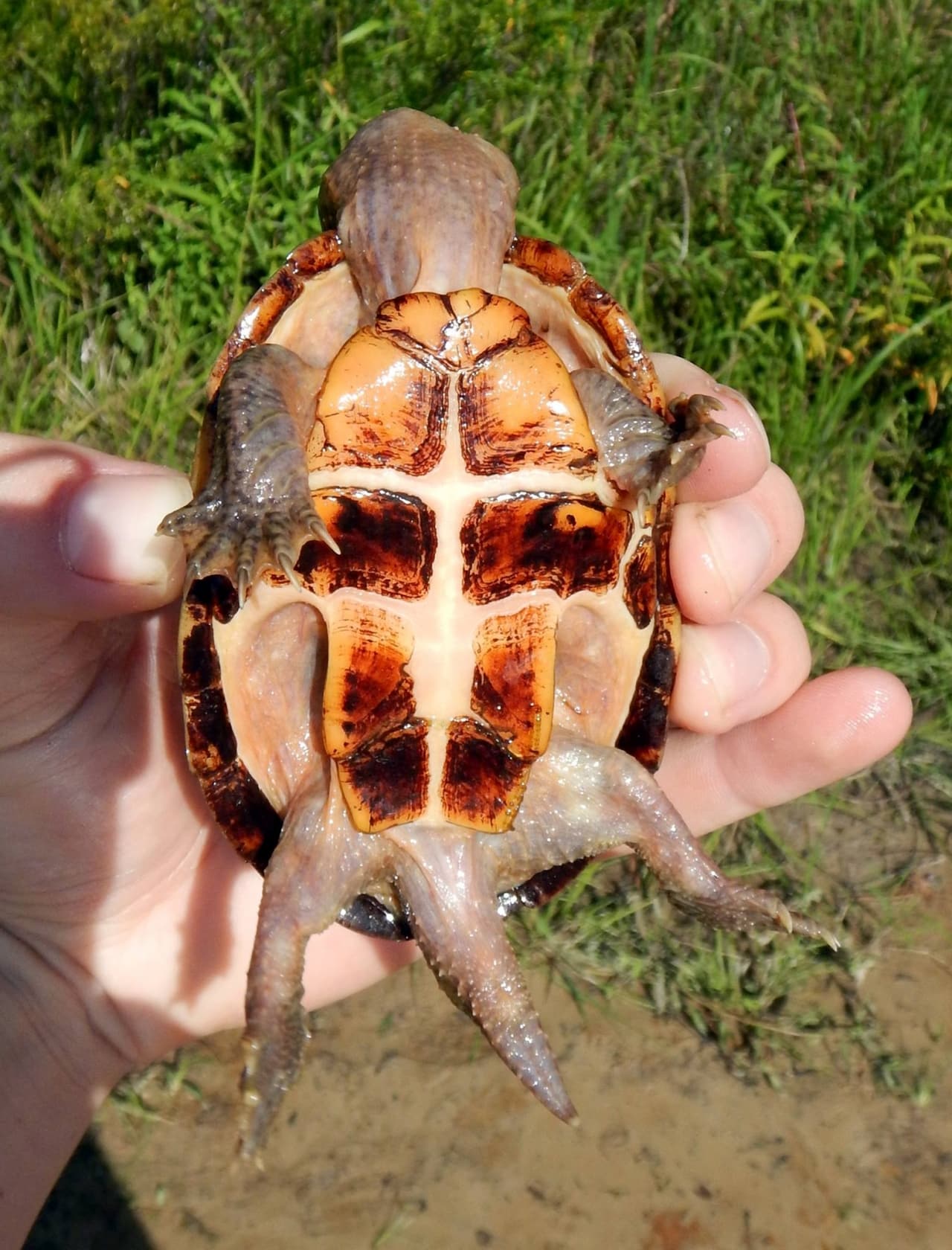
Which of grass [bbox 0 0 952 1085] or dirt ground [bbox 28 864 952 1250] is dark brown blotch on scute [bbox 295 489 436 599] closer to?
grass [bbox 0 0 952 1085]

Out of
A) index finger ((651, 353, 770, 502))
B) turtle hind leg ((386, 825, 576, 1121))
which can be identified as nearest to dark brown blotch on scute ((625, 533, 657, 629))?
index finger ((651, 353, 770, 502))

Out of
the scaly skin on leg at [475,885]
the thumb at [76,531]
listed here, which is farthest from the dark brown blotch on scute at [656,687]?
the thumb at [76,531]

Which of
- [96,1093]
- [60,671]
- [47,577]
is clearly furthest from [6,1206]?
[47,577]

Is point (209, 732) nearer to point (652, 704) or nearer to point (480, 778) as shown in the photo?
point (480, 778)

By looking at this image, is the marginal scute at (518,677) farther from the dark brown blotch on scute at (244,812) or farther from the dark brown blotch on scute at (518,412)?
the dark brown blotch on scute at (244,812)

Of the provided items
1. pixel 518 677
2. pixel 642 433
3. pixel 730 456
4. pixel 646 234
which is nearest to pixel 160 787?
pixel 518 677

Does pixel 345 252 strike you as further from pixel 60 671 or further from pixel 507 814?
pixel 507 814
